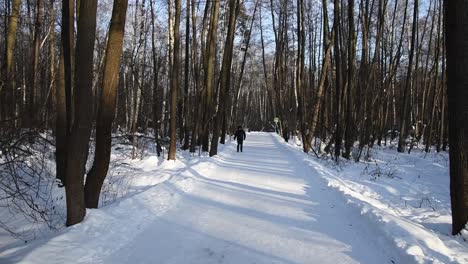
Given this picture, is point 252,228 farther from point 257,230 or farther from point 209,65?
point 209,65

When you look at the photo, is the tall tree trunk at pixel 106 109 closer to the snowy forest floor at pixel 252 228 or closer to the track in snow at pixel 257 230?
the snowy forest floor at pixel 252 228

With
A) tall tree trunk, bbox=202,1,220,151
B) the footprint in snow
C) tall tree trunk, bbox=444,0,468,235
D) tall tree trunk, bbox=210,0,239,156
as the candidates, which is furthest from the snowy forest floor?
tall tree trunk, bbox=202,1,220,151

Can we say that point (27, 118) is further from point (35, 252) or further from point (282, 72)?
point (282, 72)

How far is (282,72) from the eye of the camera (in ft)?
121

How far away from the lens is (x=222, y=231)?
20.2ft

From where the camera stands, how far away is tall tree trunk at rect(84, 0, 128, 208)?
722 centimetres

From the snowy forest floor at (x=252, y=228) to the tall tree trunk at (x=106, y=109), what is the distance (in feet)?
1.72

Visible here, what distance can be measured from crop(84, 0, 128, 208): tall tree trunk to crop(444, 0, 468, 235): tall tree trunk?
5.99 meters

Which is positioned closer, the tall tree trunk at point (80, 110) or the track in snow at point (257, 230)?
the track in snow at point (257, 230)

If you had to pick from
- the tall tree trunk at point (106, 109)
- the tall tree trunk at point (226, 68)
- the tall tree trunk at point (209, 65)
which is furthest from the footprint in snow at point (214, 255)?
the tall tree trunk at point (209, 65)

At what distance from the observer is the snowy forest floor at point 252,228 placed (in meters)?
4.98

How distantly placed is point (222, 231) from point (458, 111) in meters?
4.36

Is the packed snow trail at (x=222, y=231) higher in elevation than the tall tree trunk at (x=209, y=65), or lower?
lower

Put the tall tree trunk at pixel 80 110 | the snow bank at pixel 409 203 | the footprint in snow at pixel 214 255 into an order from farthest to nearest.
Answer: the tall tree trunk at pixel 80 110 → the snow bank at pixel 409 203 → the footprint in snow at pixel 214 255
